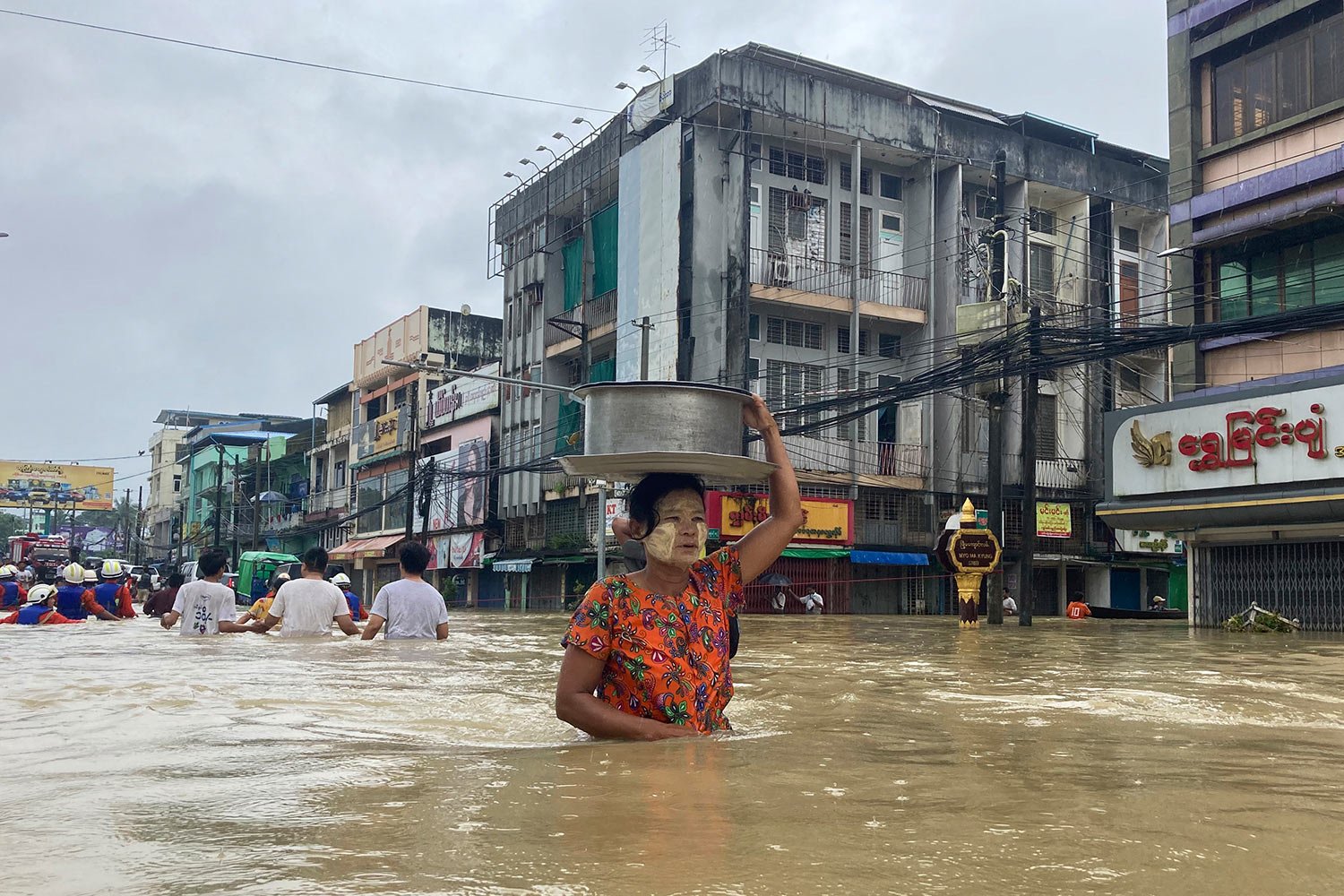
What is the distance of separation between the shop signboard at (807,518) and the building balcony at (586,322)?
22.9 ft

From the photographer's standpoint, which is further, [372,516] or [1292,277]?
[372,516]

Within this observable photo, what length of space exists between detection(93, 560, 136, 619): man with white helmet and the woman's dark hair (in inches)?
599

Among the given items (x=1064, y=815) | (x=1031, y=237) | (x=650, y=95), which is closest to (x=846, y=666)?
(x=1064, y=815)

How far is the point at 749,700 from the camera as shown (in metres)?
7.35

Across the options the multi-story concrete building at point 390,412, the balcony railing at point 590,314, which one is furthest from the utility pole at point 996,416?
the multi-story concrete building at point 390,412

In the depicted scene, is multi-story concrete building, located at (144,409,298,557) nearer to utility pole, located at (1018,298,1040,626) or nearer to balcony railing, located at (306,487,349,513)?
balcony railing, located at (306,487,349,513)

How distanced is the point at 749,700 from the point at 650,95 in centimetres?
2839

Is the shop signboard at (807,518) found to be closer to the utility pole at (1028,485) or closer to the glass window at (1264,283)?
the utility pole at (1028,485)

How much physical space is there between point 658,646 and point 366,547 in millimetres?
47061

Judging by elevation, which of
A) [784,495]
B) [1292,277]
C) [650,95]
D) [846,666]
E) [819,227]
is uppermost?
[650,95]

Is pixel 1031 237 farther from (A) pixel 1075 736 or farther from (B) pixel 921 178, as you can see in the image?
(A) pixel 1075 736

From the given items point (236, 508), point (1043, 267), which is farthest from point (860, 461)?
point (236, 508)

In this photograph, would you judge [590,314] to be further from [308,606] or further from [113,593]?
[308,606]

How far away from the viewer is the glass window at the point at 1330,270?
760 inches
